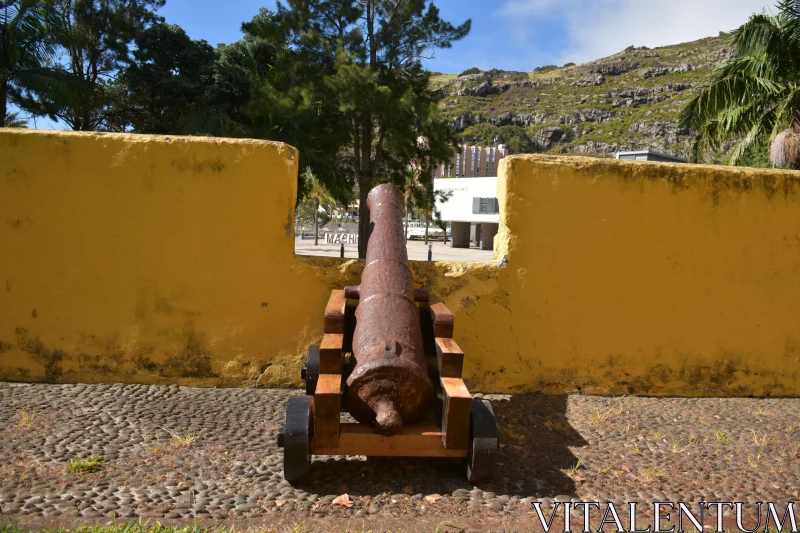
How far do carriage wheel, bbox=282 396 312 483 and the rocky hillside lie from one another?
67.8 metres

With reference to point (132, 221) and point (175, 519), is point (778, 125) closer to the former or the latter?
point (132, 221)

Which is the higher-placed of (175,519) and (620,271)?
(620,271)

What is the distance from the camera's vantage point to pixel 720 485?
3.45 metres

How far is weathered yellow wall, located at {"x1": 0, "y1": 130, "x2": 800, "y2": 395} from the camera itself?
4750mm

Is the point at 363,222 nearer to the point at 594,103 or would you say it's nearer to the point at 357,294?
the point at 357,294

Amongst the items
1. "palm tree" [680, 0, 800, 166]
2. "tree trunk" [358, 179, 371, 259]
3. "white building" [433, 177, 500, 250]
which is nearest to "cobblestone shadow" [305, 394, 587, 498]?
"palm tree" [680, 0, 800, 166]

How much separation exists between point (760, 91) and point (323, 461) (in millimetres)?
10791

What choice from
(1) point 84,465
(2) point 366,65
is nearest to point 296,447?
(1) point 84,465

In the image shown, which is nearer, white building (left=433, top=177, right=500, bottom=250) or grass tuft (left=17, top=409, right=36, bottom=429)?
grass tuft (left=17, top=409, right=36, bottom=429)

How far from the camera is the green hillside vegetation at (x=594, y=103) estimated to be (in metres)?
75.3

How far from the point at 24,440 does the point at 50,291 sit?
1.53 metres

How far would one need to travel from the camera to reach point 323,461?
11.8 ft

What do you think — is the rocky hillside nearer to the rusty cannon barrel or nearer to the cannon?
the rusty cannon barrel

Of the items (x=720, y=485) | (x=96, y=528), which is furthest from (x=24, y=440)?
(x=720, y=485)
